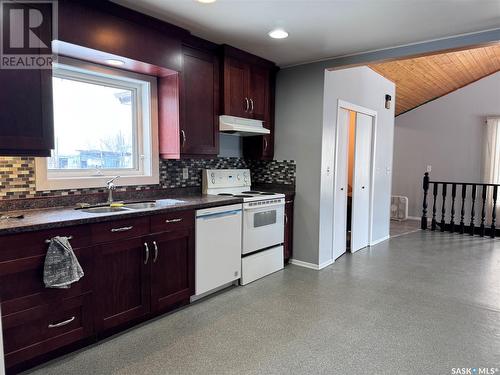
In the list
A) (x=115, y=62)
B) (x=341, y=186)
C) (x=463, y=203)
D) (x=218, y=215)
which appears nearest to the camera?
(x=115, y=62)

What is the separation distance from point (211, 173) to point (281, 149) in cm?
99

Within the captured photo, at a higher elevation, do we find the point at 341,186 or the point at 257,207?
the point at 341,186

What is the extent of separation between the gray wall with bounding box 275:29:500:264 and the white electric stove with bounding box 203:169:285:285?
31 centimetres

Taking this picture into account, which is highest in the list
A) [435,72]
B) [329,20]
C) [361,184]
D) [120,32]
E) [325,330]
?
[435,72]

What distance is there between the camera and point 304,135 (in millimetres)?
4043

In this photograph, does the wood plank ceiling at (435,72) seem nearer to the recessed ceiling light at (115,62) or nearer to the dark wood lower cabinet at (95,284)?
the recessed ceiling light at (115,62)

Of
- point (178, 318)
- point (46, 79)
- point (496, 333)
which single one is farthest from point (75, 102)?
point (496, 333)

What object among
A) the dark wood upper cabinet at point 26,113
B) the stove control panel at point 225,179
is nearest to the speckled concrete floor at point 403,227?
the stove control panel at point 225,179

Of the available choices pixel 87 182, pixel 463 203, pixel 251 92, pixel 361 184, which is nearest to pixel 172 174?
pixel 87 182

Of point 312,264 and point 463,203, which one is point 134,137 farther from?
point 463,203

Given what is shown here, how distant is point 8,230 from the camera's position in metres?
1.82

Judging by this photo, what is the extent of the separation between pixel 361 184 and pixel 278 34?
260cm

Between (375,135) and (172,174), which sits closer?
(172,174)

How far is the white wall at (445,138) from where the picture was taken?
261 inches
